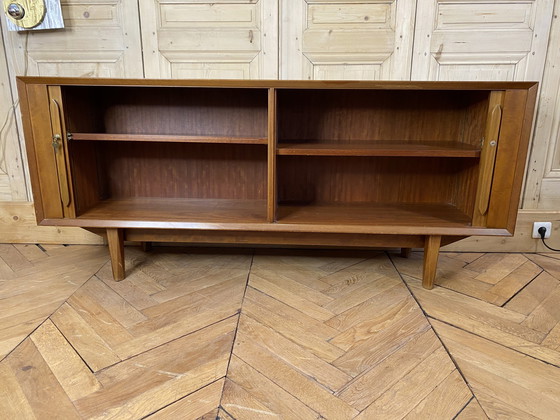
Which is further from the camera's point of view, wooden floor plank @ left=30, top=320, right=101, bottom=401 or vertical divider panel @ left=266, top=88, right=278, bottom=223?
vertical divider panel @ left=266, top=88, right=278, bottom=223

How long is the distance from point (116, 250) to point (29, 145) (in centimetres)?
41

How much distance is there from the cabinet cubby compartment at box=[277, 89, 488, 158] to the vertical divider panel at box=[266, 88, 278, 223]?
0.21 metres

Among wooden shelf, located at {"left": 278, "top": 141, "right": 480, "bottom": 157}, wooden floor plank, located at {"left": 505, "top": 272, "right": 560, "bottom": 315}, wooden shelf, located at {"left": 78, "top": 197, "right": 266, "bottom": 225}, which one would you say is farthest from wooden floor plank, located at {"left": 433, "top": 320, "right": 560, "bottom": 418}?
wooden shelf, located at {"left": 78, "top": 197, "right": 266, "bottom": 225}

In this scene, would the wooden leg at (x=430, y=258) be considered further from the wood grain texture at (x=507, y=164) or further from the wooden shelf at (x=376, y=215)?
the wood grain texture at (x=507, y=164)

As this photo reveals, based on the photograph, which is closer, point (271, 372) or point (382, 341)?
point (271, 372)

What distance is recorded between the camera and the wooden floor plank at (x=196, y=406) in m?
0.74

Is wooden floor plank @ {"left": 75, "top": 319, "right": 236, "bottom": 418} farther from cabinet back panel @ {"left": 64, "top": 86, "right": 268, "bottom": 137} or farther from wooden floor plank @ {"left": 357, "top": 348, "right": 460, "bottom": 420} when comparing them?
cabinet back panel @ {"left": 64, "top": 86, "right": 268, "bottom": 137}

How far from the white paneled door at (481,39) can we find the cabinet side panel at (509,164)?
383mm

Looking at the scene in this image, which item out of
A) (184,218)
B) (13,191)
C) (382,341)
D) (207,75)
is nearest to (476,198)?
(382,341)

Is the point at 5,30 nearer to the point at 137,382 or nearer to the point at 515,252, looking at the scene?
the point at 137,382

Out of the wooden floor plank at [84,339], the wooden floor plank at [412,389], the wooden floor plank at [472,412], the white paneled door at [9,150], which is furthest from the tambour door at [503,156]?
the white paneled door at [9,150]

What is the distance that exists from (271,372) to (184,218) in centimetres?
59

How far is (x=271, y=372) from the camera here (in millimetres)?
868

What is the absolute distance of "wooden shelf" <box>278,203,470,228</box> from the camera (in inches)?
48.8
